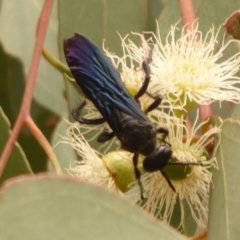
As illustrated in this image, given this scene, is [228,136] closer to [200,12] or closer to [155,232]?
Answer: [155,232]

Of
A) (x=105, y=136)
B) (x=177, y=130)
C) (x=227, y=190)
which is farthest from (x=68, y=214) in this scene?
(x=105, y=136)

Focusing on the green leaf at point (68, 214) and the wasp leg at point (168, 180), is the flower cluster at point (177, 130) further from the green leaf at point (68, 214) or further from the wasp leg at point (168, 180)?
the green leaf at point (68, 214)

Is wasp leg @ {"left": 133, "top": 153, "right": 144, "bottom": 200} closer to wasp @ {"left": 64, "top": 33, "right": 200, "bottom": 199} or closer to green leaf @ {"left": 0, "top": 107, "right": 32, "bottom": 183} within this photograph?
wasp @ {"left": 64, "top": 33, "right": 200, "bottom": 199}

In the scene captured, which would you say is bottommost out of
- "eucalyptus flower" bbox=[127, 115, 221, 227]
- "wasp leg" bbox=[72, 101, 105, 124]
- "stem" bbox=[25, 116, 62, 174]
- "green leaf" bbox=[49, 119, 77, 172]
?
"green leaf" bbox=[49, 119, 77, 172]

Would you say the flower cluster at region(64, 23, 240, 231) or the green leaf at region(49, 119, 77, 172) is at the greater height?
the flower cluster at region(64, 23, 240, 231)

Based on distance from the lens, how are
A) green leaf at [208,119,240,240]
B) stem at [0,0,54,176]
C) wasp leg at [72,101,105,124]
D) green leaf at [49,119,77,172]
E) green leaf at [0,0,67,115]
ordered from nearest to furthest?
green leaf at [208,119,240,240] < stem at [0,0,54,176] < wasp leg at [72,101,105,124] < green leaf at [49,119,77,172] < green leaf at [0,0,67,115]

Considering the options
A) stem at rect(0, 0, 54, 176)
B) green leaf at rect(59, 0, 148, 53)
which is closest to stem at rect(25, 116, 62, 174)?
stem at rect(0, 0, 54, 176)

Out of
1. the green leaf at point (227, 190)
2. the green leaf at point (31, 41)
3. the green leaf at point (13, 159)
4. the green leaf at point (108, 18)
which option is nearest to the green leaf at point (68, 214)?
the green leaf at point (227, 190)
